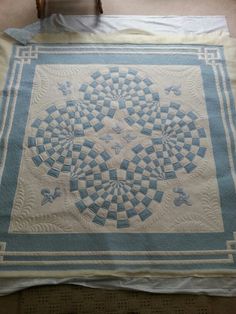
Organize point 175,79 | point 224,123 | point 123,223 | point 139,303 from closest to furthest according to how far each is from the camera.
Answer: point 139,303, point 123,223, point 224,123, point 175,79

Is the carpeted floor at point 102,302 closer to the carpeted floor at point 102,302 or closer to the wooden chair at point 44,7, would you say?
the carpeted floor at point 102,302

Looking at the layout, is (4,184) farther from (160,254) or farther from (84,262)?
(160,254)

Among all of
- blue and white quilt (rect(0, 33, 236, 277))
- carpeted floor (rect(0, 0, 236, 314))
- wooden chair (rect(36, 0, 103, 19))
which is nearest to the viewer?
carpeted floor (rect(0, 0, 236, 314))

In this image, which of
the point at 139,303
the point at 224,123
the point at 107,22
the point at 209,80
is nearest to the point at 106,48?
the point at 107,22

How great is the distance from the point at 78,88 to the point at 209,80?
68 centimetres

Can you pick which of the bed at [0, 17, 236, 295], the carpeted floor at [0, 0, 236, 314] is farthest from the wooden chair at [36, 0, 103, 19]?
the carpeted floor at [0, 0, 236, 314]

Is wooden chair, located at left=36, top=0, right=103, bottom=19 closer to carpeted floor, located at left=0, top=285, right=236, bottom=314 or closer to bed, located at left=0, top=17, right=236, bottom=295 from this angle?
bed, located at left=0, top=17, right=236, bottom=295

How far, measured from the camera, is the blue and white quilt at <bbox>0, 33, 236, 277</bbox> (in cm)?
136

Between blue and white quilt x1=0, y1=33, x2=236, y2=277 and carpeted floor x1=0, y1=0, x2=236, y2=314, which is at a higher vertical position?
blue and white quilt x1=0, y1=33, x2=236, y2=277

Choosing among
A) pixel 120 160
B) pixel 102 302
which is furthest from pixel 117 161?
pixel 102 302

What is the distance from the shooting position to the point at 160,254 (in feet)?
4.46

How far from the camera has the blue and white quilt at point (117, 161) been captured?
136 centimetres

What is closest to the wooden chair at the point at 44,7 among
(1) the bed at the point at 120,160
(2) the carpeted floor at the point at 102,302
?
(1) the bed at the point at 120,160

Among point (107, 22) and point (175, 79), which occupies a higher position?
point (107, 22)
